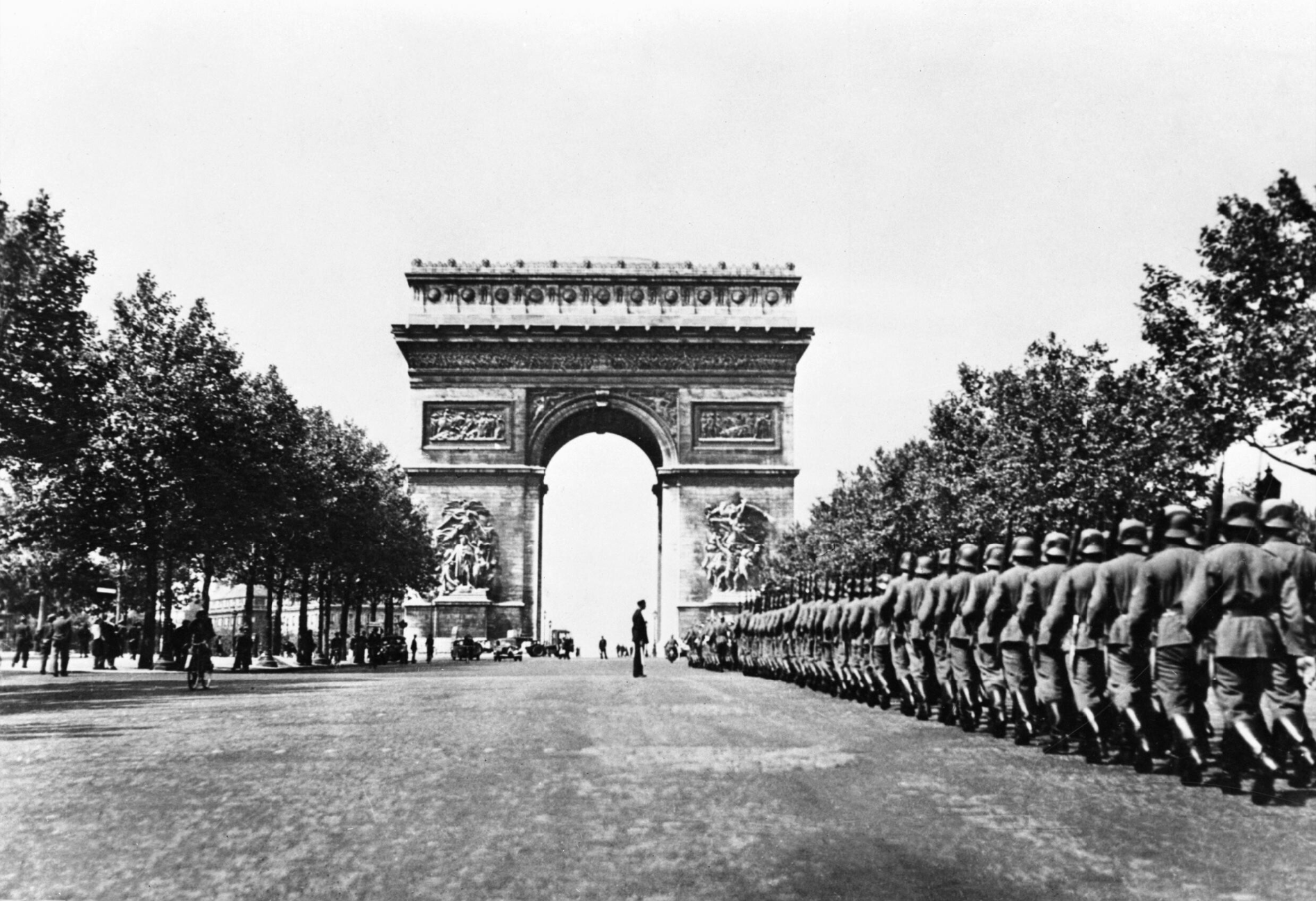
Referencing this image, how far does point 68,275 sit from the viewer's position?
92.9 feet

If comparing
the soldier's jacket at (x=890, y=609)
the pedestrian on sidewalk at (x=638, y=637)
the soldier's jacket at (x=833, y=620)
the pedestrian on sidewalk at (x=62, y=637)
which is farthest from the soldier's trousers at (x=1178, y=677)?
the pedestrian on sidewalk at (x=62, y=637)

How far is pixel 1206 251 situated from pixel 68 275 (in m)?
20.1

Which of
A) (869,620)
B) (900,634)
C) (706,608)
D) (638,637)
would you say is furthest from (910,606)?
(706,608)

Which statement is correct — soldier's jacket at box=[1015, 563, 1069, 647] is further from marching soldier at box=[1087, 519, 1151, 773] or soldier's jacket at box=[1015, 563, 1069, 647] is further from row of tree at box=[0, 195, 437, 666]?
row of tree at box=[0, 195, 437, 666]

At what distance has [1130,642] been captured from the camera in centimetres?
1076

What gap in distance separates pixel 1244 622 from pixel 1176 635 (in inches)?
35.5

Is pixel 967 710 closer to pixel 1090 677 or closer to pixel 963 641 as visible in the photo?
pixel 963 641

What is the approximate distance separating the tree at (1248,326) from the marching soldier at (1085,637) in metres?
7.13

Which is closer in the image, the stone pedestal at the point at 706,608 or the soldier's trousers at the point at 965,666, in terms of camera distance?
the soldier's trousers at the point at 965,666

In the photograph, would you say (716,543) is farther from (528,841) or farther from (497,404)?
(528,841)

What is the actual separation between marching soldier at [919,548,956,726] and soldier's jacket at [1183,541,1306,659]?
580 centimetres

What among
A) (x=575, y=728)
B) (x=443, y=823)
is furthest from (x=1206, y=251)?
(x=443, y=823)

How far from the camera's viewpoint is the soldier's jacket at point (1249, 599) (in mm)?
9094

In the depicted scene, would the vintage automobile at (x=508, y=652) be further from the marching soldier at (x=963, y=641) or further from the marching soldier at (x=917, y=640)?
the marching soldier at (x=963, y=641)
